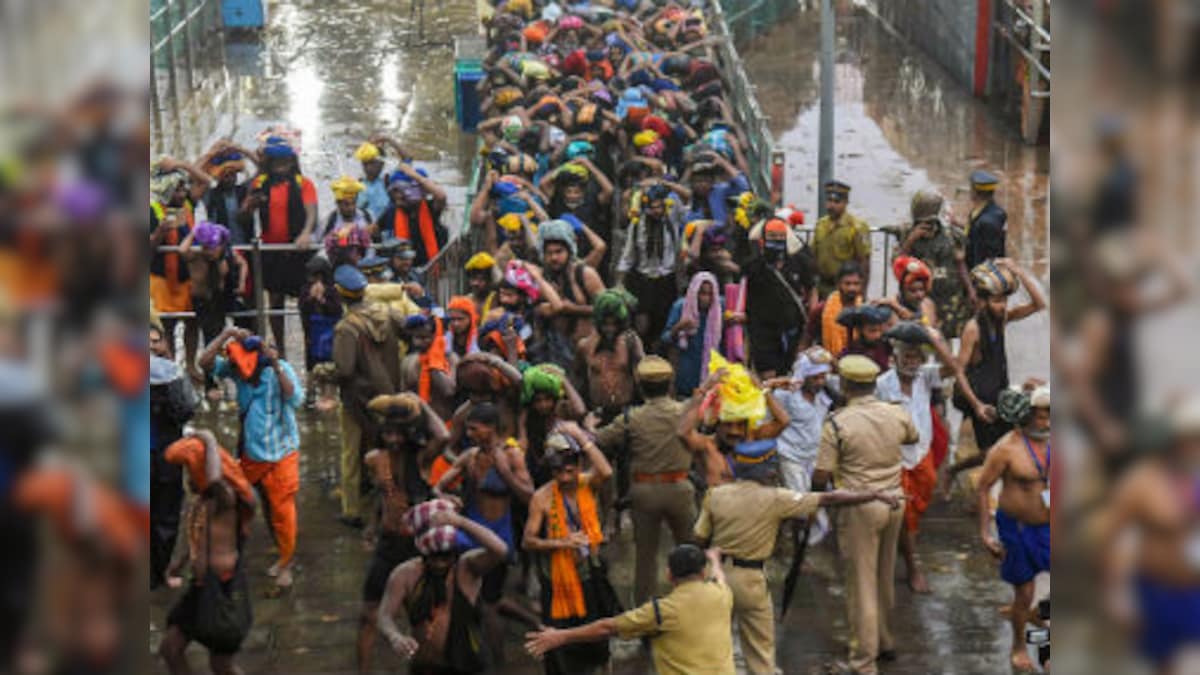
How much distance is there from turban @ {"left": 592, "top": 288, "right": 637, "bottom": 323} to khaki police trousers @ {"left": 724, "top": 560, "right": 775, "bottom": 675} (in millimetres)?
2150

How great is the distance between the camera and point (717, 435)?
8039 millimetres

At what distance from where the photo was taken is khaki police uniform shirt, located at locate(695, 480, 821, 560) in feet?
23.2

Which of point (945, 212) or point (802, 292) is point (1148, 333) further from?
point (945, 212)

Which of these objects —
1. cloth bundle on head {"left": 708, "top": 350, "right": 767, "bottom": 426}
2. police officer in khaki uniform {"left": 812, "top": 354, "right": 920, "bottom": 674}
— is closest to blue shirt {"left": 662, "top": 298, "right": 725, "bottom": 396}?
cloth bundle on head {"left": 708, "top": 350, "right": 767, "bottom": 426}

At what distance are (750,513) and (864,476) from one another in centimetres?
73

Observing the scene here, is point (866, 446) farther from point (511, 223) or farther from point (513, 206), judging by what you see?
point (513, 206)

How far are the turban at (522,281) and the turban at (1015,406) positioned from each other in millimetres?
2860

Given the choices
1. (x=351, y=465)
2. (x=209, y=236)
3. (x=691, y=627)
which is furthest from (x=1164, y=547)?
(x=209, y=236)

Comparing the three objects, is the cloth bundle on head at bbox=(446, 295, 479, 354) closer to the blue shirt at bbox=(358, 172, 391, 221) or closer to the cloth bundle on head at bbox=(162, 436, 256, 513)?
the cloth bundle on head at bbox=(162, 436, 256, 513)

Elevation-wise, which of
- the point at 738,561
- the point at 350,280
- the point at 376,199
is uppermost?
the point at 376,199

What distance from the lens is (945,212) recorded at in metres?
12.4

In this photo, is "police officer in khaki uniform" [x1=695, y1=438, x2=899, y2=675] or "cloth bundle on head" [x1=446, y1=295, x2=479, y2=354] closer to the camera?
"police officer in khaki uniform" [x1=695, y1=438, x2=899, y2=675]

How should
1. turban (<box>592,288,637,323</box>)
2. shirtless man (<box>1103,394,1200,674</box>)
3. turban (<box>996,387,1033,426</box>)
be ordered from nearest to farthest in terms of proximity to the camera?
shirtless man (<box>1103,394,1200,674</box>), turban (<box>996,387,1033,426</box>), turban (<box>592,288,637,323</box>)

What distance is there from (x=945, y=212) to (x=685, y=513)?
4.90 meters
